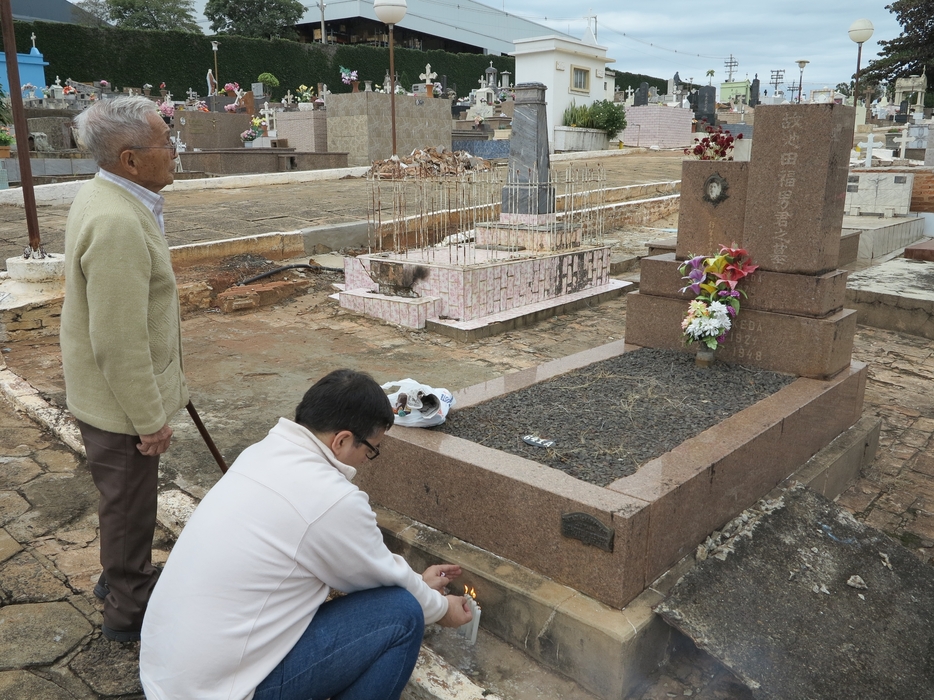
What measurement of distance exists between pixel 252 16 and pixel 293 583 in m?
50.6

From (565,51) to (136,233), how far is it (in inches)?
891

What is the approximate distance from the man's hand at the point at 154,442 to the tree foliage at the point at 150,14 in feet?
155

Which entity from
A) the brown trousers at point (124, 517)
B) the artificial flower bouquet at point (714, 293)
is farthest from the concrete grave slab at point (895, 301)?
the brown trousers at point (124, 517)

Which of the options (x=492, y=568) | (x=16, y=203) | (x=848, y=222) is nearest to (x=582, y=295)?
(x=848, y=222)

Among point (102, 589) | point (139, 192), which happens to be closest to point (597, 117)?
point (139, 192)

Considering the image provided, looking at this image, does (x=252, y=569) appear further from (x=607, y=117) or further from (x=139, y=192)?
(x=607, y=117)

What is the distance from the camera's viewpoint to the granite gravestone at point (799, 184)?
401cm

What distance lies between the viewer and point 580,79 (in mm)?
23750

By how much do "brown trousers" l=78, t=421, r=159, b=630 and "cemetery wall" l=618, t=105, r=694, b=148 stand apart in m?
25.5

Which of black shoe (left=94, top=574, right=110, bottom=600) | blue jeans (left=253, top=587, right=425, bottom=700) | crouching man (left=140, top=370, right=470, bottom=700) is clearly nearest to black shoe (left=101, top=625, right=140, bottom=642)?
black shoe (left=94, top=574, right=110, bottom=600)

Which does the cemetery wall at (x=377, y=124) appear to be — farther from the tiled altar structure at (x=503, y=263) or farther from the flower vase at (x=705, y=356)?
the flower vase at (x=705, y=356)

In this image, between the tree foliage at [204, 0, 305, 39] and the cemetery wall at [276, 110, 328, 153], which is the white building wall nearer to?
the cemetery wall at [276, 110, 328, 153]

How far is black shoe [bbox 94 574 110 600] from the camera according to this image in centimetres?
267

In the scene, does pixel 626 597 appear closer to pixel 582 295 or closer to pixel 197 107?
pixel 582 295
